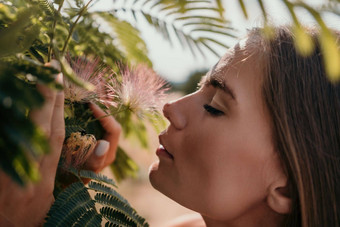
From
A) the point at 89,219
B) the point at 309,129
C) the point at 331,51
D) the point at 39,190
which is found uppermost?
the point at 331,51

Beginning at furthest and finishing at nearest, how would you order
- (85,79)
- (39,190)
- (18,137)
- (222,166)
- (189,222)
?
(189,222) → (222,166) → (85,79) → (39,190) → (18,137)

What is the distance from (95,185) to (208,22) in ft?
1.71

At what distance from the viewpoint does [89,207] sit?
0.86 meters

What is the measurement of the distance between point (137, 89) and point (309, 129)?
52 centimetres

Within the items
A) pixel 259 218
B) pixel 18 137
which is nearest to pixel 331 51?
pixel 18 137

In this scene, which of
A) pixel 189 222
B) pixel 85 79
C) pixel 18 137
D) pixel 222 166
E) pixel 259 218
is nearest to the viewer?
pixel 18 137

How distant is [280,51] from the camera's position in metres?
1.14

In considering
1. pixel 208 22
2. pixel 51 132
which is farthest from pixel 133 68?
pixel 51 132

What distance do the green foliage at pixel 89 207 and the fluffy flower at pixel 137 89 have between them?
0.21m

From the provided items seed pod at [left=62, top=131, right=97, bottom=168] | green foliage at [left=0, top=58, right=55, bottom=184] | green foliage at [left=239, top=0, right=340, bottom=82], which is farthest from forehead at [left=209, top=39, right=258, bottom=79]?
green foliage at [left=0, top=58, right=55, bottom=184]

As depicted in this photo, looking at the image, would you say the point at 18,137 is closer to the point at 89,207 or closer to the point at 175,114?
the point at 89,207

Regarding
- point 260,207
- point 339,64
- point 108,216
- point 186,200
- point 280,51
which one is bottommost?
point 260,207

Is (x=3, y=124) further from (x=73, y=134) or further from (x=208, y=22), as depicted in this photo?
(x=208, y=22)

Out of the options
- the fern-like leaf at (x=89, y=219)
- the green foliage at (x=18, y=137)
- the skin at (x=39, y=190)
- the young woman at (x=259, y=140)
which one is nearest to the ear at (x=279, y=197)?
the young woman at (x=259, y=140)
